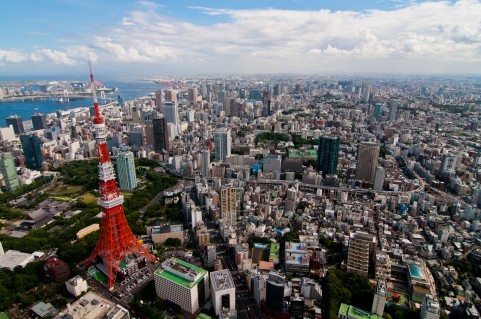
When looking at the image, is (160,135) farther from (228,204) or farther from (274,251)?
(274,251)

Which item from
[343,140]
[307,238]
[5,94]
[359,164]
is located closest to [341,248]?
[307,238]

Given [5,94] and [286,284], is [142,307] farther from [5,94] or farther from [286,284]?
[5,94]

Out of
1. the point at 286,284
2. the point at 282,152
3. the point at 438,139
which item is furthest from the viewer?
the point at 438,139

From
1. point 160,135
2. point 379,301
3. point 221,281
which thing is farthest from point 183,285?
point 160,135

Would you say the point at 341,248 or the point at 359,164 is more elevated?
the point at 359,164

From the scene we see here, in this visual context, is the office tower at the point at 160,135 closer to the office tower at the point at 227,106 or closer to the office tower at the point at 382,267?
the office tower at the point at 227,106
